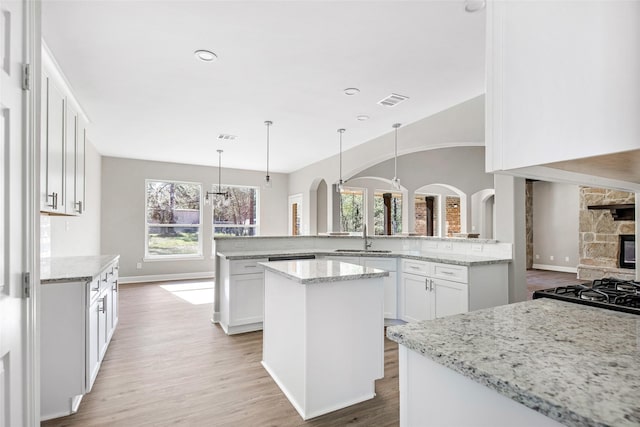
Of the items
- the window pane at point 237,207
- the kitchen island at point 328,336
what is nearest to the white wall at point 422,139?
the window pane at point 237,207

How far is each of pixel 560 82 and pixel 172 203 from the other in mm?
7830

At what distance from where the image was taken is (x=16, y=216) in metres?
1.16

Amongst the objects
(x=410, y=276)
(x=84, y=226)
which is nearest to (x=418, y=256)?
(x=410, y=276)

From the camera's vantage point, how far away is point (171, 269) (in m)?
7.31

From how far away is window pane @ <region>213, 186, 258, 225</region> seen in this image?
7895mm

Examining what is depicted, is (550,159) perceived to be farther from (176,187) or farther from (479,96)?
(176,187)

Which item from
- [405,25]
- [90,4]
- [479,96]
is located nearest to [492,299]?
[479,96]

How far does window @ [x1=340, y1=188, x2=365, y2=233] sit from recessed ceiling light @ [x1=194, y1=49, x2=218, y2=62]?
6131 mm

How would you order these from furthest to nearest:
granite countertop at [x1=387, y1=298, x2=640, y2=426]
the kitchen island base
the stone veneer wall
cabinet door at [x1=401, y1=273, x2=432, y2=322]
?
1. the stone veneer wall
2. cabinet door at [x1=401, y1=273, x2=432, y2=322]
3. the kitchen island base
4. granite countertop at [x1=387, y1=298, x2=640, y2=426]

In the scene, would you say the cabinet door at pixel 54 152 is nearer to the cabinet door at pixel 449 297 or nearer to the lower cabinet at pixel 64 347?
the lower cabinet at pixel 64 347

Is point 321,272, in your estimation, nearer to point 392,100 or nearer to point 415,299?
point 415,299

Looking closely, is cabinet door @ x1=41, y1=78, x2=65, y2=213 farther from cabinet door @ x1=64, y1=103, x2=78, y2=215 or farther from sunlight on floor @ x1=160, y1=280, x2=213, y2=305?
sunlight on floor @ x1=160, y1=280, x2=213, y2=305

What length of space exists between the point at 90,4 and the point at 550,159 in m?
2.71

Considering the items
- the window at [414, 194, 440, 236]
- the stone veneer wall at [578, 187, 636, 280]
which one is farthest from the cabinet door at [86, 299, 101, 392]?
the window at [414, 194, 440, 236]
